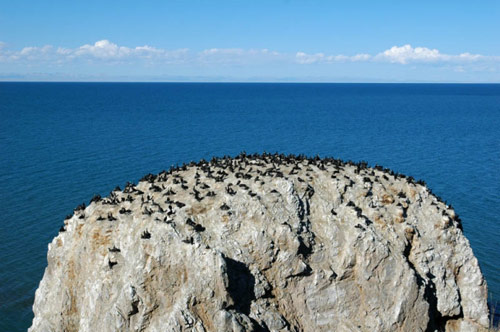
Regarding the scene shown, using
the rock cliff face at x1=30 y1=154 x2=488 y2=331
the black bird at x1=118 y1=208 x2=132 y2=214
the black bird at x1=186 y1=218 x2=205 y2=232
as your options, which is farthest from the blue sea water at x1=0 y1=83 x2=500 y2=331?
the black bird at x1=186 y1=218 x2=205 y2=232

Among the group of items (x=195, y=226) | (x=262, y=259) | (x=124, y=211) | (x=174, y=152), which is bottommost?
(x=174, y=152)

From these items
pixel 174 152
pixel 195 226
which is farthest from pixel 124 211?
pixel 174 152

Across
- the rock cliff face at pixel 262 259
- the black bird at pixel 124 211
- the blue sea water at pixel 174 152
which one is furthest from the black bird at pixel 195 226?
the blue sea water at pixel 174 152

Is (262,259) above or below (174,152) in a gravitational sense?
above

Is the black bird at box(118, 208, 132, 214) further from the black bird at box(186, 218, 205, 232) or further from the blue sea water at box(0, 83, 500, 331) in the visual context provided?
the blue sea water at box(0, 83, 500, 331)

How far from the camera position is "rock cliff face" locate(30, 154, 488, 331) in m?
25.3

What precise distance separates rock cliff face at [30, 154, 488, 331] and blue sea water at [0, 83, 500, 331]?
55.7ft

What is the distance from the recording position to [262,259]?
90.5ft

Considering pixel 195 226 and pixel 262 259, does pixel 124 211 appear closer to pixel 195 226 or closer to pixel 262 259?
pixel 195 226

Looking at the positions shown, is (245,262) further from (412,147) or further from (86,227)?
(412,147)

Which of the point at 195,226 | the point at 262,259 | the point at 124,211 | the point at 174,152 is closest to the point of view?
the point at 195,226

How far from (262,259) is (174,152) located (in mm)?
78385

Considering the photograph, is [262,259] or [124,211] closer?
[262,259]

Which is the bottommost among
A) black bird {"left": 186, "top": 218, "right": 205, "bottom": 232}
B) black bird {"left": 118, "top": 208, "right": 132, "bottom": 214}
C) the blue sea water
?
the blue sea water
